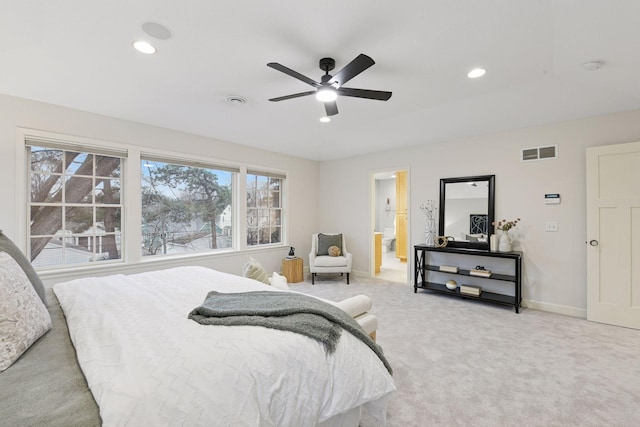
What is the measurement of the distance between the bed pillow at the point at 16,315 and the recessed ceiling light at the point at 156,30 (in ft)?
5.43

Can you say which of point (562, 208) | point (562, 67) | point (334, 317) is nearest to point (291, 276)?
point (334, 317)

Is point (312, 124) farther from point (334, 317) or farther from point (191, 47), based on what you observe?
point (334, 317)

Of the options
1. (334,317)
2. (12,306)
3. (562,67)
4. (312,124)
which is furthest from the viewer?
(312,124)

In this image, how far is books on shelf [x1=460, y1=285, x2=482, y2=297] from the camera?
13.1 feet

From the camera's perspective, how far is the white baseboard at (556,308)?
3.49 m

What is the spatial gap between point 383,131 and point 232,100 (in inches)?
91.9

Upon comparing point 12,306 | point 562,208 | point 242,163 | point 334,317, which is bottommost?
point 334,317

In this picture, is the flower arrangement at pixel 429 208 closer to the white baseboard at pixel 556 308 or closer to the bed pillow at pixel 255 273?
the white baseboard at pixel 556 308

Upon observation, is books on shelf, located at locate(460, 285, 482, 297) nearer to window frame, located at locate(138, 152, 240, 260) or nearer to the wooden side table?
the wooden side table

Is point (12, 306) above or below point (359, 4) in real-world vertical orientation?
below

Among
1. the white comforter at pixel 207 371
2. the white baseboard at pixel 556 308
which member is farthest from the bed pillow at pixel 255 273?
the white baseboard at pixel 556 308

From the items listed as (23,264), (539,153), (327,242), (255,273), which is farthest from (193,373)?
(539,153)

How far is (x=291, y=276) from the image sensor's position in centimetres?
522

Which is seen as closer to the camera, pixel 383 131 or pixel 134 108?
pixel 134 108
